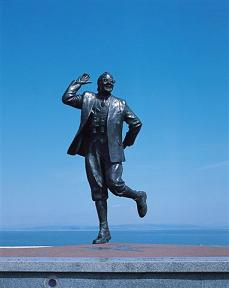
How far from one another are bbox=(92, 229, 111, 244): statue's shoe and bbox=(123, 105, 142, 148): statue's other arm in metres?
1.37

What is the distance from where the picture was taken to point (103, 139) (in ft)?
24.7

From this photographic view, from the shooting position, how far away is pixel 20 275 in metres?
4.98

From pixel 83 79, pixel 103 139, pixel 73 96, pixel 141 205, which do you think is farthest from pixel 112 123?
pixel 141 205

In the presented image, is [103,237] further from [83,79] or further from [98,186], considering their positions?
[83,79]

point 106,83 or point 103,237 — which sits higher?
point 106,83

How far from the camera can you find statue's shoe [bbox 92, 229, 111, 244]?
726 cm

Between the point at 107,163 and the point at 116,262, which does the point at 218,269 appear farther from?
the point at 107,163

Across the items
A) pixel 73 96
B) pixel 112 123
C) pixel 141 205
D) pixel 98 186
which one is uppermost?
pixel 73 96

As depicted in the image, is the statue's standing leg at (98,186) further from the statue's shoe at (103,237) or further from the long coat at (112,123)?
the long coat at (112,123)

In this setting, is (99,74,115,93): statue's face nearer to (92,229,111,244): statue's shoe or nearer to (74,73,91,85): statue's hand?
(74,73,91,85): statue's hand

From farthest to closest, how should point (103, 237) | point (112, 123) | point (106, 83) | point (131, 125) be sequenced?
1. point (131, 125)
2. point (106, 83)
3. point (112, 123)
4. point (103, 237)

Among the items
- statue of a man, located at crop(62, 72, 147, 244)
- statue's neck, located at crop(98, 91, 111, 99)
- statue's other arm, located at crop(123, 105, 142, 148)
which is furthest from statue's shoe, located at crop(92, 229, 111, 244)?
statue's neck, located at crop(98, 91, 111, 99)

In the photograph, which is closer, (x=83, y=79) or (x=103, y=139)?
(x=103, y=139)

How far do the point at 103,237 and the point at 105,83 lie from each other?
2.30 metres
